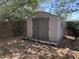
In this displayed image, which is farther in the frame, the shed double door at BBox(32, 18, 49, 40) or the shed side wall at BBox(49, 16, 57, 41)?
the shed double door at BBox(32, 18, 49, 40)

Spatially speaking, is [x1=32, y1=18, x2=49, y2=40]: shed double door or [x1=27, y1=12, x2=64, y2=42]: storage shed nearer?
[x1=27, y1=12, x2=64, y2=42]: storage shed

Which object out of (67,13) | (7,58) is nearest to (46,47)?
(67,13)

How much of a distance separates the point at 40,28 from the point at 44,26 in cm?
47

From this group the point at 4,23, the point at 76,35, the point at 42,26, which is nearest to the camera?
the point at 42,26

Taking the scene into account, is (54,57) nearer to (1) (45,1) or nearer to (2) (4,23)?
(1) (45,1)

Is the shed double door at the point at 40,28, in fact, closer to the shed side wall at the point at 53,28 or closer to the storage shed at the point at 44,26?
the storage shed at the point at 44,26

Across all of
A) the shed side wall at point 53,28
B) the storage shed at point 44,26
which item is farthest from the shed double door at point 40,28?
the shed side wall at point 53,28

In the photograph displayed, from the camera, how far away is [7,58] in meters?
8.77

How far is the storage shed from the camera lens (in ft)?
45.6

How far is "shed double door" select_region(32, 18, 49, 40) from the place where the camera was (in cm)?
1432

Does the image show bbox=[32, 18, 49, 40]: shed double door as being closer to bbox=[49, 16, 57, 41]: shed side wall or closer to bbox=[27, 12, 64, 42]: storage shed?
bbox=[27, 12, 64, 42]: storage shed

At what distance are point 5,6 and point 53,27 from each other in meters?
5.13

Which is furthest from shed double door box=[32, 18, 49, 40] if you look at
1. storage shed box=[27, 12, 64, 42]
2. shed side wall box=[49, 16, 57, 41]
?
shed side wall box=[49, 16, 57, 41]

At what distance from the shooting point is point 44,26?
1442 centimetres
